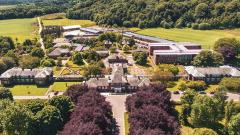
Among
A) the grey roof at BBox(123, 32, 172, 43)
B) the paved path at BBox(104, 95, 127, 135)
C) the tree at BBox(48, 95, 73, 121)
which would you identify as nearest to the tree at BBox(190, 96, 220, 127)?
the paved path at BBox(104, 95, 127, 135)

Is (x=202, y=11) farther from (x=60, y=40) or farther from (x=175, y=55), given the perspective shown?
(x=60, y=40)

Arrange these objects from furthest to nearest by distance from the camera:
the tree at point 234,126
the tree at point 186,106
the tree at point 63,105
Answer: the tree at point 186,106
the tree at point 63,105
the tree at point 234,126

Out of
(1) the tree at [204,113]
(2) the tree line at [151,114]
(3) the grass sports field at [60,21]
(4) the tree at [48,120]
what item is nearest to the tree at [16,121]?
(4) the tree at [48,120]

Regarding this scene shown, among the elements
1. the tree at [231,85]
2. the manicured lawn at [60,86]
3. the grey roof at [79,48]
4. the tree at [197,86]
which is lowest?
the manicured lawn at [60,86]

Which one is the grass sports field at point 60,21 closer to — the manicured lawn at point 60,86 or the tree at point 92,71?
the tree at point 92,71

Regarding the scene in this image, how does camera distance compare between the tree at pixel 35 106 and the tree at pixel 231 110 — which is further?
the tree at pixel 35 106

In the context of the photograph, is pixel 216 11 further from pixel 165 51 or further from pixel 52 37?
pixel 52 37

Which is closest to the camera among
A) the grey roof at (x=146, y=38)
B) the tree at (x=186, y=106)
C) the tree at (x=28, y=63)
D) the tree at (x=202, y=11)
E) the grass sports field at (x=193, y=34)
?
the tree at (x=186, y=106)
